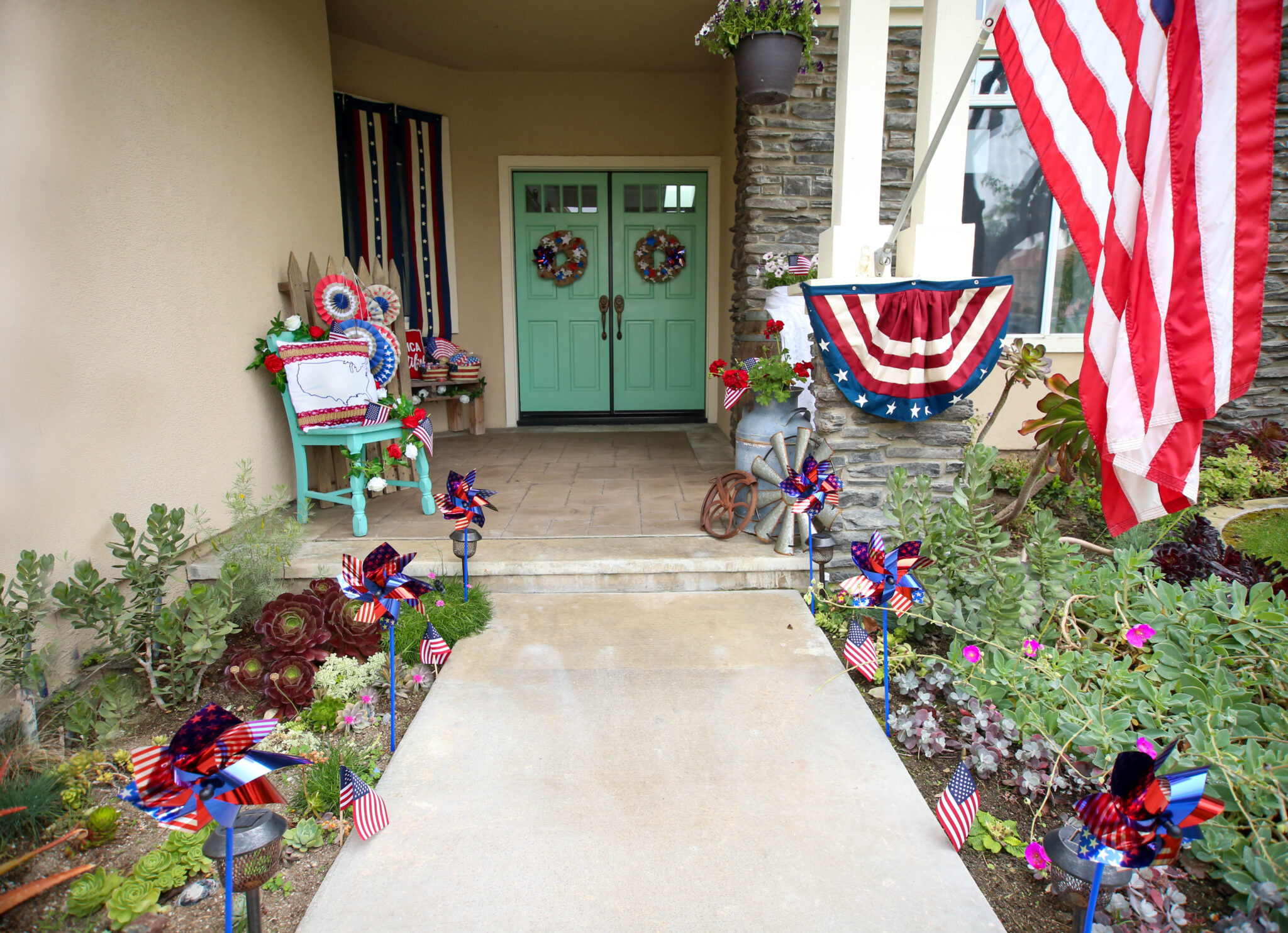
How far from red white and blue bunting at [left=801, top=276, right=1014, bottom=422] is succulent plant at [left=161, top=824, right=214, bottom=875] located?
101 inches

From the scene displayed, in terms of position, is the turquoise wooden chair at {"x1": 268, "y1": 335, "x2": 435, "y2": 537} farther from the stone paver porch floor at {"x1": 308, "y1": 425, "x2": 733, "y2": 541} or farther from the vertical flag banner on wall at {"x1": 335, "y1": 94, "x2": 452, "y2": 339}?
the vertical flag banner on wall at {"x1": 335, "y1": 94, "x2": 452, "y2": 339}

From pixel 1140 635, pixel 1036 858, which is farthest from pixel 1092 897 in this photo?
pixel 1140 635

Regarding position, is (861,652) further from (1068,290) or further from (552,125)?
(552,125)

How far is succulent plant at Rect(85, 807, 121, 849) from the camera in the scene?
6.02 feet

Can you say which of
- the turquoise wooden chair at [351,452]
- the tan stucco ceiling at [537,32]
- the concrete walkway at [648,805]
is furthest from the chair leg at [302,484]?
the tan stucco ceiling at [537,32]

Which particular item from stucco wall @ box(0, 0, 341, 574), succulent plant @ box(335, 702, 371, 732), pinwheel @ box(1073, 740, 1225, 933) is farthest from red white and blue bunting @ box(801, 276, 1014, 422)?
stucco wall @ box(0, 0, 341, 574)

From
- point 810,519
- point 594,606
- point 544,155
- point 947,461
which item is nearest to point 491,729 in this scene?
point 594,606

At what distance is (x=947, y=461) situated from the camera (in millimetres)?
3250

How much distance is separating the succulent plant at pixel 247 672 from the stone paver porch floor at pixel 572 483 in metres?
1.03

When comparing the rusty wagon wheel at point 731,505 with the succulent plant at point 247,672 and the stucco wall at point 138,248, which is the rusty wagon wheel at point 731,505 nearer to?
the succulent plant at point 247,672

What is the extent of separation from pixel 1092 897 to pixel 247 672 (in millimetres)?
2336

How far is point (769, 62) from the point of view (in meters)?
3.88

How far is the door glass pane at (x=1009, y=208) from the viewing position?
5133 millimetres

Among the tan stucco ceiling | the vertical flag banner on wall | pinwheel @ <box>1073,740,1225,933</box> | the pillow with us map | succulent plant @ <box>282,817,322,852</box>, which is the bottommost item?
succulent plant @ <box>282,817,322,852</box>
